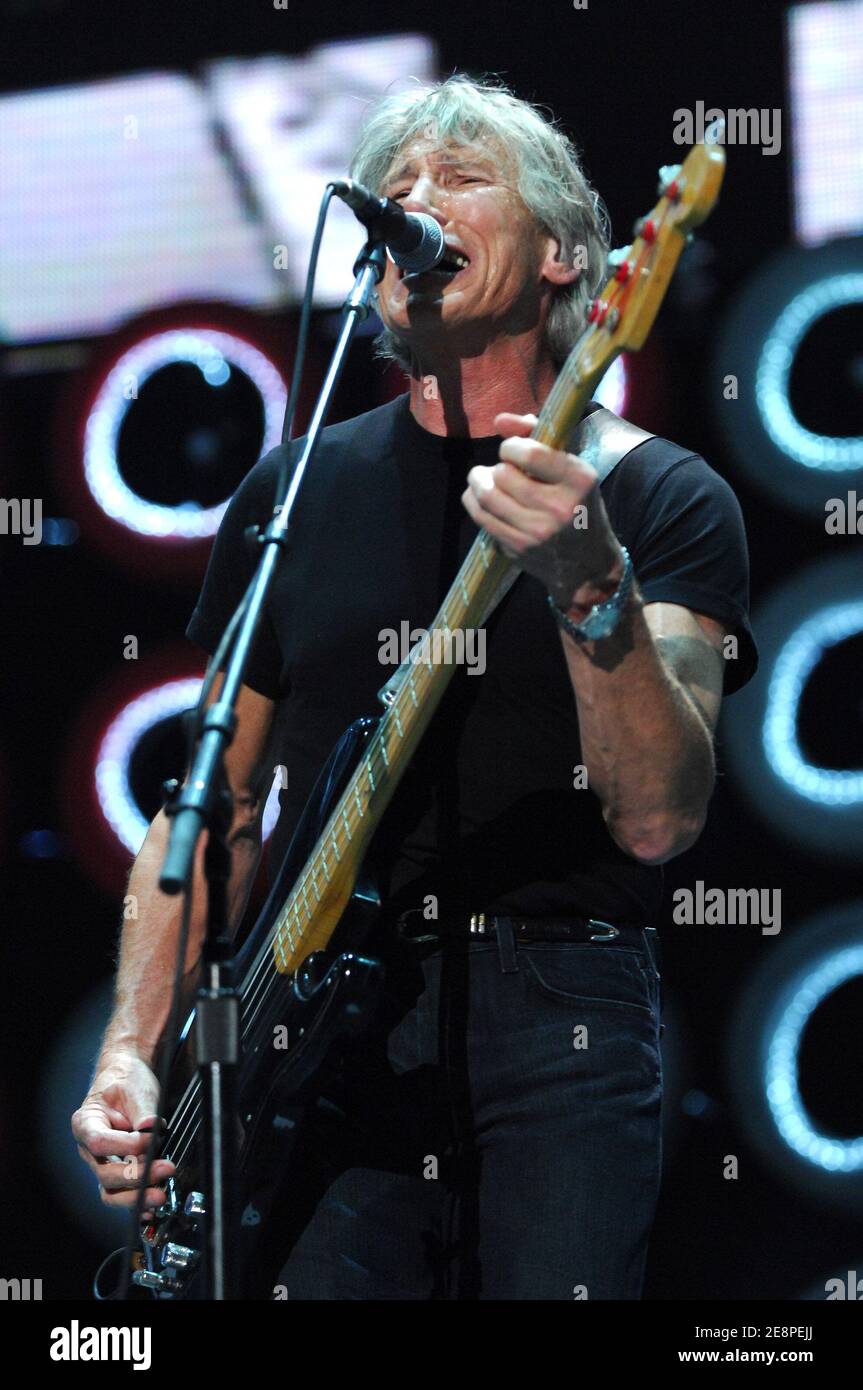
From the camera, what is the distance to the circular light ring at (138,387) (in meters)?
3.67

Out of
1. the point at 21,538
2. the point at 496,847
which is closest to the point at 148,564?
the point at 21,538

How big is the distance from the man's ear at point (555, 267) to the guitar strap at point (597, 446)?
274 mm

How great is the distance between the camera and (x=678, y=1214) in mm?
3508

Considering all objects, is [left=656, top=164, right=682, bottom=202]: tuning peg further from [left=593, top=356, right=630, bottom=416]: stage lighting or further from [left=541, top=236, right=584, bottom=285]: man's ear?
[left=593, top=356, right=630, bottom=416]: stage lighting

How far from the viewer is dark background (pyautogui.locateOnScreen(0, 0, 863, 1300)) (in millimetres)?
3471

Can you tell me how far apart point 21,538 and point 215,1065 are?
2398mm

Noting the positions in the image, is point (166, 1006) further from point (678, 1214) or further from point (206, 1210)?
point (678, 1214)

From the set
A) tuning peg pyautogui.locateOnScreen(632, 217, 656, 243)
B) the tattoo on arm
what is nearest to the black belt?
the tattoo on arm

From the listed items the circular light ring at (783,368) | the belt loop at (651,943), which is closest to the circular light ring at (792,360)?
the circular light ring at (783,368)

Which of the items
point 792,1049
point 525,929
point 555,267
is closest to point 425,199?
point 555,267

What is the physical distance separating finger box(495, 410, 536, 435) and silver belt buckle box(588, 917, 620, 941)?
659 mm

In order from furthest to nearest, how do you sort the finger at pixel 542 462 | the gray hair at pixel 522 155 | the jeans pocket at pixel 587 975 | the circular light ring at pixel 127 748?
the circular light ring at pixel 127 748 < the gray hair at pixel 522 155 < the jeans pocket at pixel 587 975 < the finger at pixel 542 462

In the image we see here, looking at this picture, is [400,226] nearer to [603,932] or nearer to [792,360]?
[603,932]

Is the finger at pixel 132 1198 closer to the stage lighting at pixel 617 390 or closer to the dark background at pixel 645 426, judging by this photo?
the dark background at pixel 645 426
